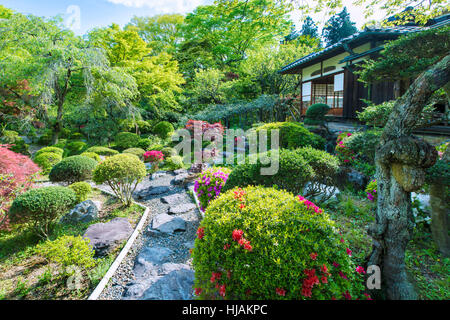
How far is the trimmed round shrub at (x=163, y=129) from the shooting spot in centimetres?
1409

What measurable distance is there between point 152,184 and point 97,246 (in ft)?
12.4

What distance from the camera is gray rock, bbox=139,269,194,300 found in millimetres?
2500

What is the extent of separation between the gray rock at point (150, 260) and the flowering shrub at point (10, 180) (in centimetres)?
268

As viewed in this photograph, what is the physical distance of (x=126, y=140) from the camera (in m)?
12.8

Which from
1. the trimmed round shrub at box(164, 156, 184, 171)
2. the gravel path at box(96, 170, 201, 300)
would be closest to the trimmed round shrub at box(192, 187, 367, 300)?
the gravel path at box(96, 170, 201, 300)

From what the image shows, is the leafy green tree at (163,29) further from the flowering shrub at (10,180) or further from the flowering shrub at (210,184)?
the flowering shrub at (210,184)

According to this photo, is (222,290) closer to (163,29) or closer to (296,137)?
(296,137)

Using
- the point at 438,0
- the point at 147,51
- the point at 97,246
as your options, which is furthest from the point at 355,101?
the point at 147,51

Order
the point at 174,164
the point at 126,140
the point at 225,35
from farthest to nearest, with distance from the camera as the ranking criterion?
1. the point at 225,35
2. the point at 126,140
3. the point at 174,164

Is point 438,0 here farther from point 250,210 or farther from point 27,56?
point 27,56

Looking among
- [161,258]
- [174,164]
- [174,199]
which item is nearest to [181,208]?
[174,199]

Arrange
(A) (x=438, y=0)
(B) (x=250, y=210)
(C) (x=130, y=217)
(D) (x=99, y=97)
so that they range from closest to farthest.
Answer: (B) (x=250, y=210) → (A) (x=438, y=0) → (C) (x=130, y=217) → (D) (x=99, y=97)

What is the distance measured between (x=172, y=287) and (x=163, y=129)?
12559 mm

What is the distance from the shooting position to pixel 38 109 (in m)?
10.5
